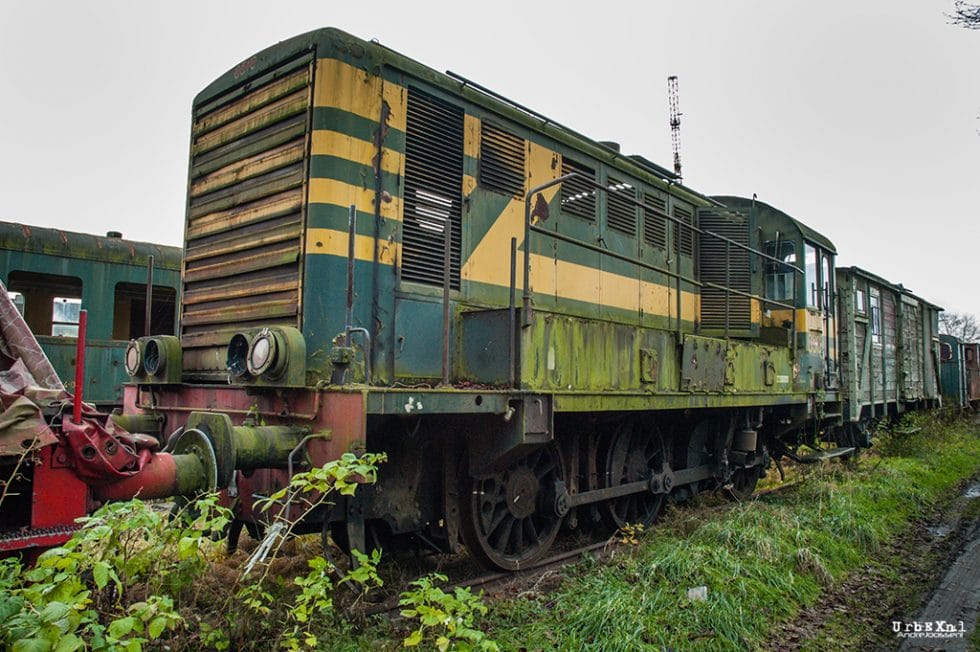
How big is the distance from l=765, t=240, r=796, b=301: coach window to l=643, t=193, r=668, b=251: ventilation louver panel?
1.79 meters

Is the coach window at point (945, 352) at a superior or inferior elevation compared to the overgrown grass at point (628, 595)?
superior

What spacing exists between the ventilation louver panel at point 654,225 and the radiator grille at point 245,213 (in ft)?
13.4

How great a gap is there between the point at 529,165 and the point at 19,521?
4.35 meters

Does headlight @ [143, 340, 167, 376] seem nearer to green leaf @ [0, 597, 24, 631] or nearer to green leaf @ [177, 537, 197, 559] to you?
green leaf @ [177, 537, 197, 559]

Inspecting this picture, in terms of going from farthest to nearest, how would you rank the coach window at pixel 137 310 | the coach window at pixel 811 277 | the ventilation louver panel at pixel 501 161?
1. the coach window at pixel 137 310
2. the coach window at pixel 811 277
3. the ventilation louver panel at pixel 501 161

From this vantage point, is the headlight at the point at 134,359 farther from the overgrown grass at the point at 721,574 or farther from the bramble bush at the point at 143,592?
the overgrown grass at the point at 721,574

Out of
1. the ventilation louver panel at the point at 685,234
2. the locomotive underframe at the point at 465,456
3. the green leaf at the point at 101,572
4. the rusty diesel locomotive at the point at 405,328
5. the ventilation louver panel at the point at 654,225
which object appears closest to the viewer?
the green leaf at the point at 101,572

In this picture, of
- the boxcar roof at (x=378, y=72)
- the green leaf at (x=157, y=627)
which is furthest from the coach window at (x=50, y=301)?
the green leaf at (x=157, y=627)

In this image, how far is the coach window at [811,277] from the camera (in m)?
8.86

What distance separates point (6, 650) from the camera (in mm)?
2328

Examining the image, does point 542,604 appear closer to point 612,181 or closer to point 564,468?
point 564,468

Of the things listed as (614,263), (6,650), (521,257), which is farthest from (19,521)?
(614,263)

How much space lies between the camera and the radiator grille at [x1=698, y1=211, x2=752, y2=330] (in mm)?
8500

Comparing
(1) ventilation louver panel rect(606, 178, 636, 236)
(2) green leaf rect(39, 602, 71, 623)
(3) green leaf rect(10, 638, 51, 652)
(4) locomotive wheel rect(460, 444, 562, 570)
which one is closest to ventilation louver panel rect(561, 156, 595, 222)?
(1) ventilation louver panel rect(606, 178, 636, 236)
